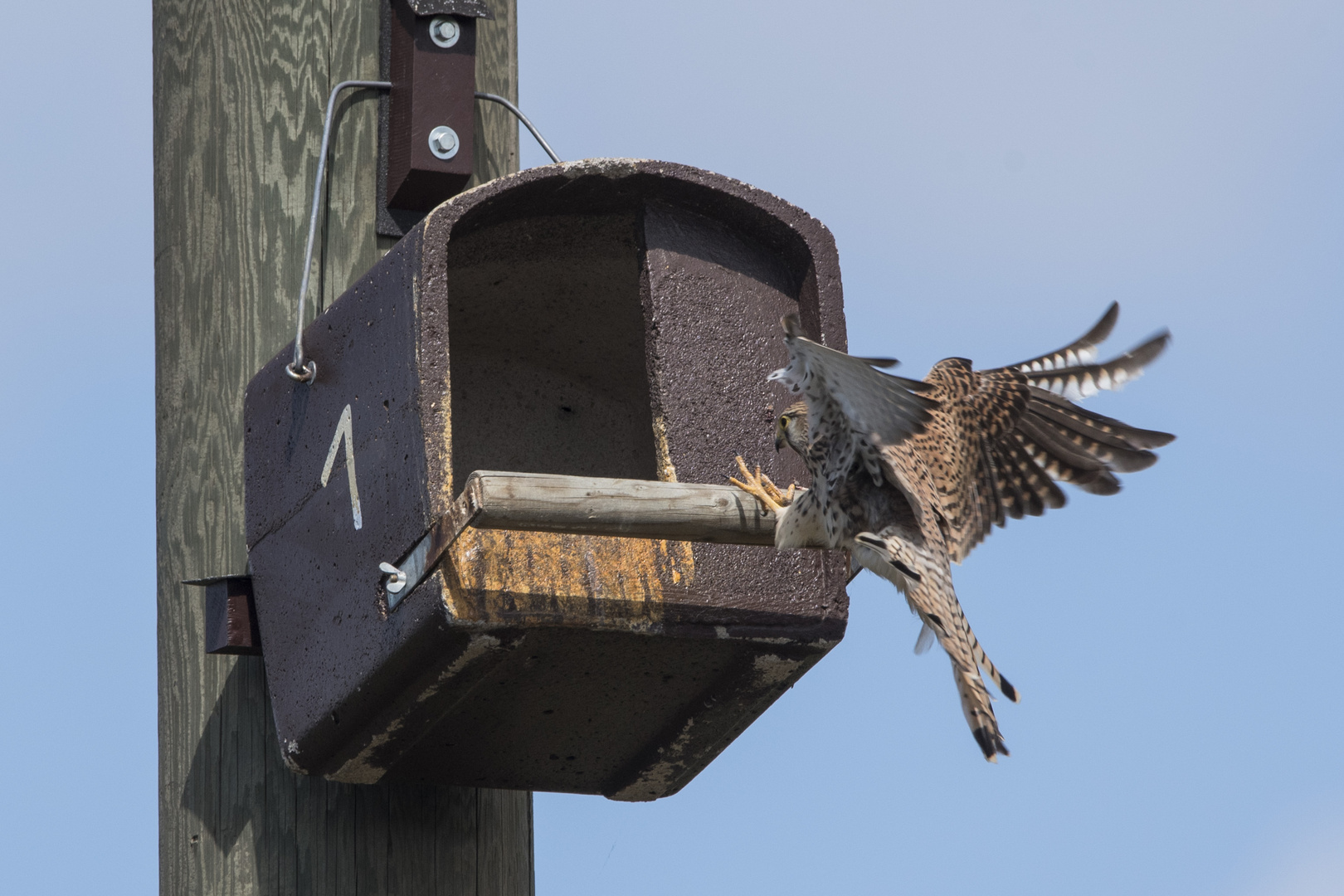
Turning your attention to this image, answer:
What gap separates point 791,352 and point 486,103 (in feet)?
3.57

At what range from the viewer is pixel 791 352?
2920 millimetres

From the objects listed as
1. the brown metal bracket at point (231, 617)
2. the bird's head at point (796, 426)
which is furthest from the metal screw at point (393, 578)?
the bird's head at point (796, 426)

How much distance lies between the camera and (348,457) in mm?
3059

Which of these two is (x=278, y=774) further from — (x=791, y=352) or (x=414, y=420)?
(x=791, y=352)

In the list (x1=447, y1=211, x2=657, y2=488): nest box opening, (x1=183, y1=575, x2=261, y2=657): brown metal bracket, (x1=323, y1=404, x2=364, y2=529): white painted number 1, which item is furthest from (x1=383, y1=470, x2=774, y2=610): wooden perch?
(x1=447, y1=211, x2=657, y2=488): nest box opening

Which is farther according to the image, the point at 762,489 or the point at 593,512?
the point at 762,489

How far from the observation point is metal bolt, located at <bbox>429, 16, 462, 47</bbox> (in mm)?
3428

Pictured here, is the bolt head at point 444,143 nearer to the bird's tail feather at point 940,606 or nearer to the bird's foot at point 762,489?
the bird's foot at point 762,489

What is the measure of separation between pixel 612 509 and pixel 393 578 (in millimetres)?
Answer: 437

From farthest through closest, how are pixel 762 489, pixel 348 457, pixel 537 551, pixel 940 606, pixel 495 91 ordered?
pixel 495 91 → pixel 940 606 → pixel 348 457 → pixel 762 489 → pixel 537 551

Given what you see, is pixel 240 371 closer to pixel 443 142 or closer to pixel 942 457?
pixel 443 142

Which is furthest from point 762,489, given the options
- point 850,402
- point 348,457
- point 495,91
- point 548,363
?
point 548,363

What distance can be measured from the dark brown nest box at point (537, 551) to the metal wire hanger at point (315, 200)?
30 mm

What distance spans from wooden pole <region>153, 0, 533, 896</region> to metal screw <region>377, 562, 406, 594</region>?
1.66ft
